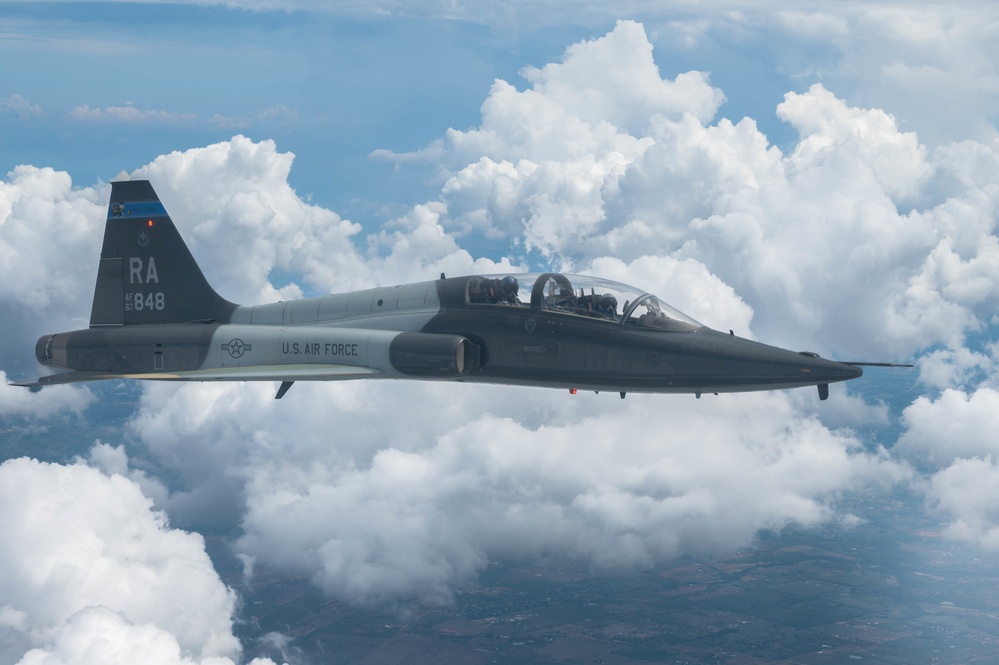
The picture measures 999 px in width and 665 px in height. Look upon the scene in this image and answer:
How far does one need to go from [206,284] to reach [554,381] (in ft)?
42.3

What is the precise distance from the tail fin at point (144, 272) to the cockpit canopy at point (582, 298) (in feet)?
32.7

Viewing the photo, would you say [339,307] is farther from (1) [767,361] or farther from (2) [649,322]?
(1) [767,361]

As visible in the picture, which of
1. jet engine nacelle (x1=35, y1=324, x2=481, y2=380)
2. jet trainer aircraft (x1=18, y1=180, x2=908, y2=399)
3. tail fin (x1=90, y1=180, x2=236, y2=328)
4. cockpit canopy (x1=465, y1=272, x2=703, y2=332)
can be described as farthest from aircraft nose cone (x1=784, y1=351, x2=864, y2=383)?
tail fin (x1=90, y1=180, x2=236, y2=328)

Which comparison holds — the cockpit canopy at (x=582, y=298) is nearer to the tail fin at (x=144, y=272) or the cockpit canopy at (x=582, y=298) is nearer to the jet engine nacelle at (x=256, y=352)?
the jet engine nacelle at (x=256, y=352)

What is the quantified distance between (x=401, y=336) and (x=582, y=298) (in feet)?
16.5

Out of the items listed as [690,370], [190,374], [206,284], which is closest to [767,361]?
[690,370]

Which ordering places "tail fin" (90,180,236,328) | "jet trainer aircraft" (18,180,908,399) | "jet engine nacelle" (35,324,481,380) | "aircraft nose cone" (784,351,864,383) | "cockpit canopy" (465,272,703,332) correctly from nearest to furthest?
"aircraft nose cone" (784,351,864,383) < "jet trainer aircraft" (18,180,908,399) < "cockpit canopy" (465,272,703,332) < "jet engine nacelle" (35,324,481,380) < "tail fin" (90,180,236,328)

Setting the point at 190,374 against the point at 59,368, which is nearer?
the point at 190,374

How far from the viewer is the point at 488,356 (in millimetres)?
23703

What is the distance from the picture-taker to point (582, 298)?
74.8 ft

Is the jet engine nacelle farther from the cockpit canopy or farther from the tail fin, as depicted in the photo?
the cockpit canopy

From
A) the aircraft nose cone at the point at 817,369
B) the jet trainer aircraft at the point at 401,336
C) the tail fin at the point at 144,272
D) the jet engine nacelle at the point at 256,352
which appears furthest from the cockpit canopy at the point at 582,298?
Result: the tail fin at the point at 144,272

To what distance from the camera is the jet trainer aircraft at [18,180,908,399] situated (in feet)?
70.1

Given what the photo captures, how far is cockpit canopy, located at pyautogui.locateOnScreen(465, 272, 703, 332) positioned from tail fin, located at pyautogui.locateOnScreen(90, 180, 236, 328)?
9.96 meters
